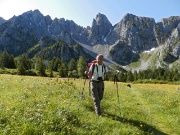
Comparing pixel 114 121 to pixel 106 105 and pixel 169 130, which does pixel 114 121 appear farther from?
pixel 106 105

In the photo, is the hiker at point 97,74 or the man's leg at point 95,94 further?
the hiker at point 97,74

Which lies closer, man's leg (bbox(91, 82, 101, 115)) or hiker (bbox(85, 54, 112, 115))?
man's leg (bbox(91, 82, 101, 115))

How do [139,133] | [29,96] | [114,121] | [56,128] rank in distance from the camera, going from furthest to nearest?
[29,96], [114,121], [139,133], [56,128]

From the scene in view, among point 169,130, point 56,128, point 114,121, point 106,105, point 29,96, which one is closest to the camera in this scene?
point 56,128

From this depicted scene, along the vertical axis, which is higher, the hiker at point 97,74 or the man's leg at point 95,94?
the hiker at point 97,74

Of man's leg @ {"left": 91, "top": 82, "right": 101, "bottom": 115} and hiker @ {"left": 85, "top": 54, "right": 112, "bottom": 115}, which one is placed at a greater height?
hiker @ {"left": 85, "top": 54, "right": 112, "bottom": 115}

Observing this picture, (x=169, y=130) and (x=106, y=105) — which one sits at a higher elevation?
(x=106, y=105)

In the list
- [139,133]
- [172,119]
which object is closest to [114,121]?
[139,133]

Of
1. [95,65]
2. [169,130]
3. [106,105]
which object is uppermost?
[95,65]

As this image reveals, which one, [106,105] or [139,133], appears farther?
[106,105]

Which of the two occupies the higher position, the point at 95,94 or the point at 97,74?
the point at 97,74

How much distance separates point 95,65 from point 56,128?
6.20 meters

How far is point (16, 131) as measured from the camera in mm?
11344

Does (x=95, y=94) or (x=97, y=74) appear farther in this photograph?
(x=97, y=74)
